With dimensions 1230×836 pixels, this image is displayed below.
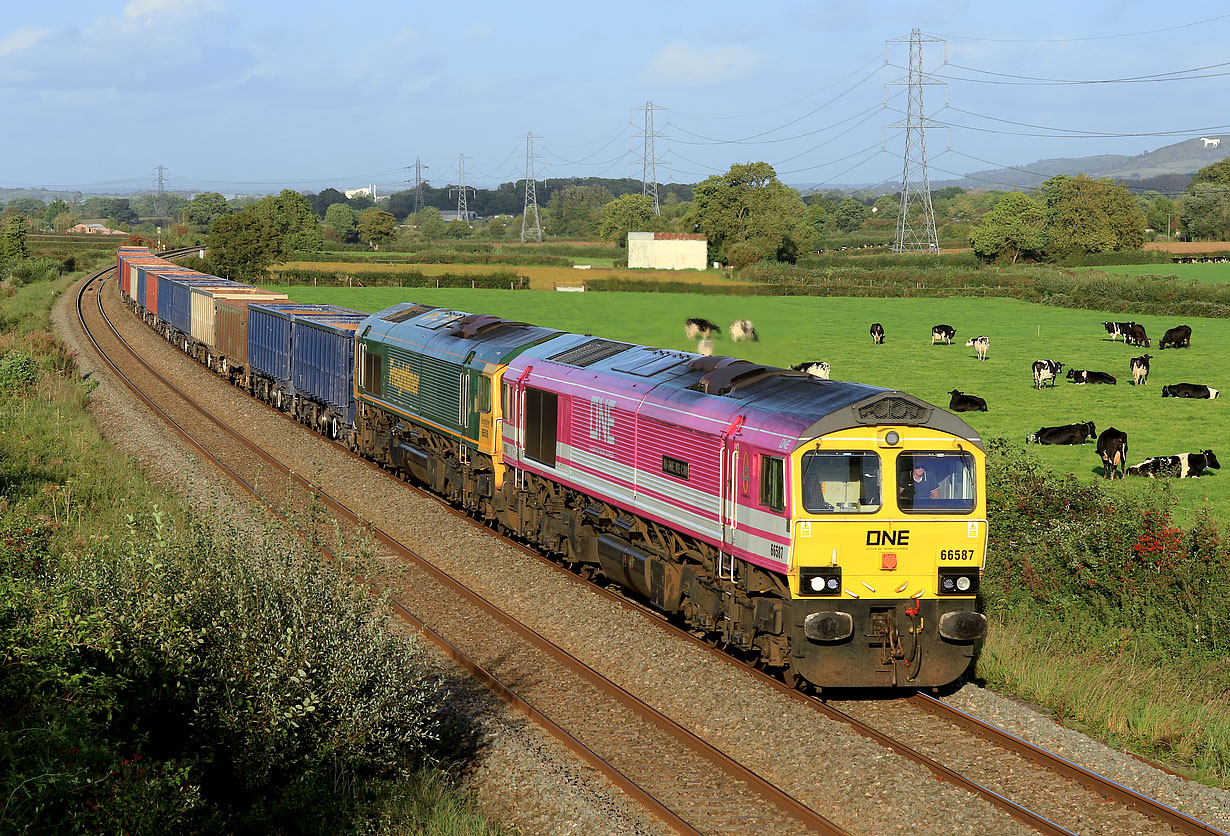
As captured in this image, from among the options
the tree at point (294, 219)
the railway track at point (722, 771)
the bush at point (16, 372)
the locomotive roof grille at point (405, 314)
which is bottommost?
the railway track at point (722, 771)

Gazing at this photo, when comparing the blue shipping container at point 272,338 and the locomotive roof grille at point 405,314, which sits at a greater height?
the locomotive roof grille at point 405,314

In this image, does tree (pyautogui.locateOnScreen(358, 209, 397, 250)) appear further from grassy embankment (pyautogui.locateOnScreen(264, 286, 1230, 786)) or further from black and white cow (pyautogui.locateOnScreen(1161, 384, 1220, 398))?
black and white cow (pyautogui.locateOnScreen(1161, 384, 1220, 398))

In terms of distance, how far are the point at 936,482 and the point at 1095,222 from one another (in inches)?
4471

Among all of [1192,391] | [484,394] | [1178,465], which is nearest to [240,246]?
[1192,391]

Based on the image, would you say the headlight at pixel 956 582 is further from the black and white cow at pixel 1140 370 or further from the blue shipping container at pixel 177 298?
the blue shipping container at pixel 177 298

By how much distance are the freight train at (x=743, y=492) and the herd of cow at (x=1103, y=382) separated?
3020 mm

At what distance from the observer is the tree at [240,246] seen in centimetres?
9494

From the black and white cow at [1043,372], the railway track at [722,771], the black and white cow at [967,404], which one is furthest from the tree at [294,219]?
the railway track at [722,771]

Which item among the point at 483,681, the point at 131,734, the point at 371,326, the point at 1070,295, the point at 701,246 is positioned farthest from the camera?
the point at 701,246

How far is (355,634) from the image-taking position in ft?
36.7

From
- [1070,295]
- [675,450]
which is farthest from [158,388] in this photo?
[1070,295]

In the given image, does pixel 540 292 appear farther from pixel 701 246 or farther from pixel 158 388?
pixel 158 388

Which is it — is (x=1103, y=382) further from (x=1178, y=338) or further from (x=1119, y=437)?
(x=1119, y=437)

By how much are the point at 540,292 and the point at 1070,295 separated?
141ft
